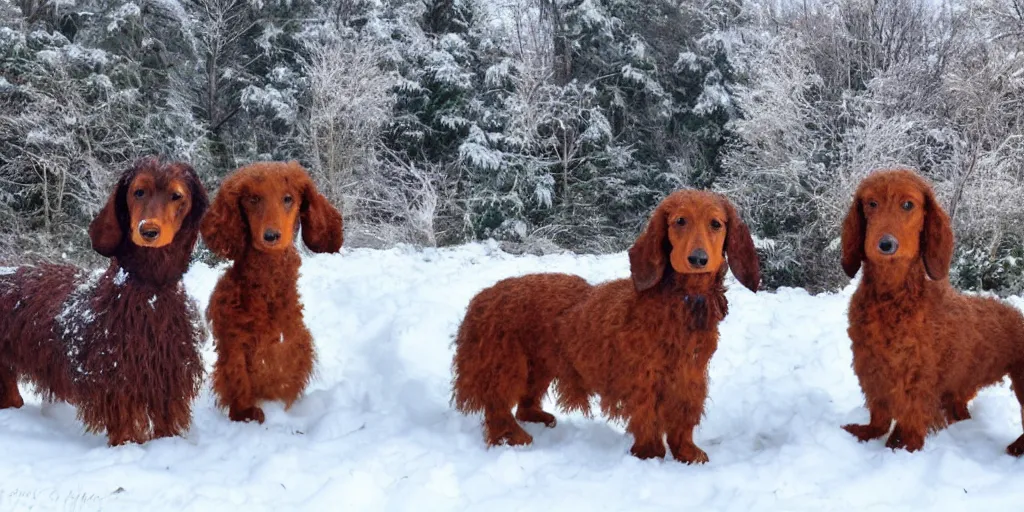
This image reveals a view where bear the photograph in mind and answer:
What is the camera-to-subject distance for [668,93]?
17.8 metres

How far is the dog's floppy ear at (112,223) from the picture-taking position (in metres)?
3.46

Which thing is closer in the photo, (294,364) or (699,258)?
(699,258)

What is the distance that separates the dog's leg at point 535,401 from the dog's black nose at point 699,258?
4.05 feet

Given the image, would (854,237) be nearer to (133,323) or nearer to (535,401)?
(535,401)

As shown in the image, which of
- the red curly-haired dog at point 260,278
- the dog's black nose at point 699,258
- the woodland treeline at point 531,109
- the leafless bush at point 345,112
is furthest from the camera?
the leafless bush at point 345,112

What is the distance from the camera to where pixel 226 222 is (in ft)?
12.6

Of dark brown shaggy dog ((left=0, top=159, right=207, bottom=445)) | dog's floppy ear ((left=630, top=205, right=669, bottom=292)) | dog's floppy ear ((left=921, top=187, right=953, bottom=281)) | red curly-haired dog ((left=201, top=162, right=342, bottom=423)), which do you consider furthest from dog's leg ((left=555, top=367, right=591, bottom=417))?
dark brown shaggy dog ((left=0, top=159, right=207, bottom=445))

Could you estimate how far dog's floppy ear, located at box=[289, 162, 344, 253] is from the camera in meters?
4.05

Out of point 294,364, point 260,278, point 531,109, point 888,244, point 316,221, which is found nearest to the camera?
point 888,244

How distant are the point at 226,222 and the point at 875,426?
138 inches

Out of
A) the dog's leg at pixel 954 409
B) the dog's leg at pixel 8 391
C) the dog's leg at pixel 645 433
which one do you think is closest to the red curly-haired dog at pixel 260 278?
the dog's leg at pixel 8 391

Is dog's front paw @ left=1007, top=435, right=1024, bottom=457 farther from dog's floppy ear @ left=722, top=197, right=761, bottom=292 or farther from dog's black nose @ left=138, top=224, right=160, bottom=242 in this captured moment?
dog's black nose @ left=138, top=224, right=160, bottom=242

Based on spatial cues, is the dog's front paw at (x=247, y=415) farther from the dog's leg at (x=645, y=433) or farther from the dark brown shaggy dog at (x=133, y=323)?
the dog's leg at (x=645, y=433)

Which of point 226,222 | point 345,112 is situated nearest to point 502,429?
point 226,222
